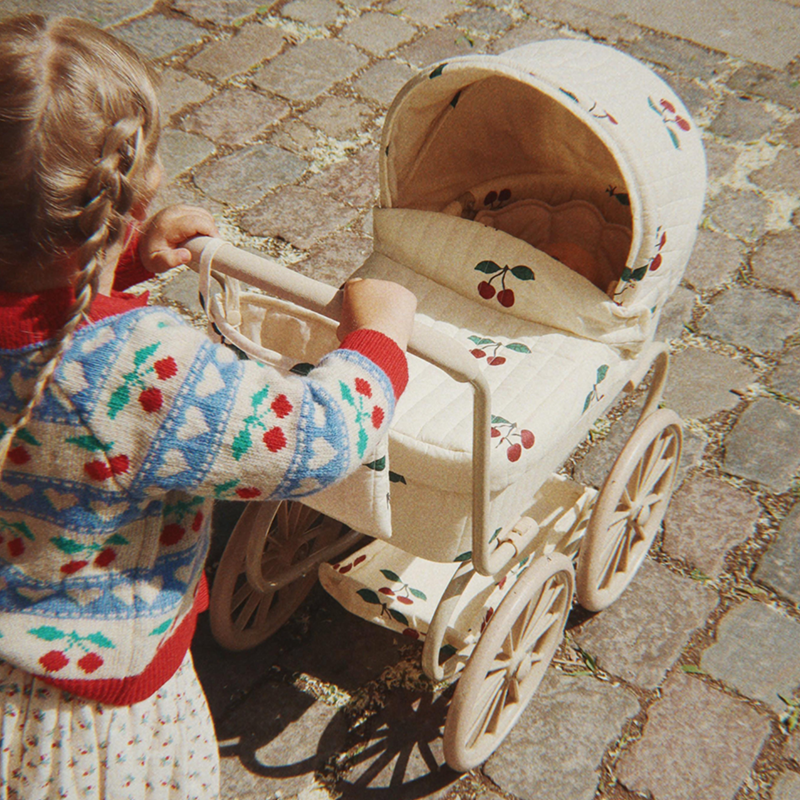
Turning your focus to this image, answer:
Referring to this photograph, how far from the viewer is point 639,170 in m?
1.63

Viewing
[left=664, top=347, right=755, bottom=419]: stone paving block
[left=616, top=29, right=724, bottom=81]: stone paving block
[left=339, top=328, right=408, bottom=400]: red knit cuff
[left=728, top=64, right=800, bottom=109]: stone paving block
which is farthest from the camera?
[left=616, top=29, right=724, bottom=81]: stone paving block

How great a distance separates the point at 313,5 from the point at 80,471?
3899 mm

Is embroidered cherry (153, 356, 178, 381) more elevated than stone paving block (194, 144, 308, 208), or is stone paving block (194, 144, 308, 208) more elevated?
embroidered cherry (153, 356, 178, 381)

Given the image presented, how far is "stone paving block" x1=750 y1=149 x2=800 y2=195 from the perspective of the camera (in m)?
3.59

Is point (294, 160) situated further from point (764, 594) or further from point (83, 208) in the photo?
point (83, 208)

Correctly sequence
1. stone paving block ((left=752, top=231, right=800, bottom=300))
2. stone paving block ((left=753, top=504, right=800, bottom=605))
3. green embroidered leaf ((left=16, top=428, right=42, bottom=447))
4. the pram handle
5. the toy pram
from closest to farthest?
green embroidered leaf ((left=16, top=428, right=42, bottom=447)), the pram handle, the toy pram, stone paving block ((left=753, top=504, right=800, bottom=605)), stone paving block ((left=752, top=231, right=800, bottom=300))

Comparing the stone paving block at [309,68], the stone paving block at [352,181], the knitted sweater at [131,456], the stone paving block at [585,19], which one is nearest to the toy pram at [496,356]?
the knitted sweater at [131,456]

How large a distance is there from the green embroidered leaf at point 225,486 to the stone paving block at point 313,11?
12.1ft

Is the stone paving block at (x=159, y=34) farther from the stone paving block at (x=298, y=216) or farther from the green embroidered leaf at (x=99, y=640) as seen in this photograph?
the green embroidered leaf at (x=99, y=640)

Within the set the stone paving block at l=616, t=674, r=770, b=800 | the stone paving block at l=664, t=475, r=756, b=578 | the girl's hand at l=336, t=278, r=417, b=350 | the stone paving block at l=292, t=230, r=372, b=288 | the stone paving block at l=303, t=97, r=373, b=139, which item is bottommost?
the stone paving block at l=616, t=674, r=770, b=800

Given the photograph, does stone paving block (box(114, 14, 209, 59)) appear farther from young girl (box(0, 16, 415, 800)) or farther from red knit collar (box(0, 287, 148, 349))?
red knit collar (box(0, 287, 148, 349))

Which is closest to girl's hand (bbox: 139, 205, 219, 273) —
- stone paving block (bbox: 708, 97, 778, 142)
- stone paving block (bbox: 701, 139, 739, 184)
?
stone paving block (bbox: 701, 139, 739, 184)

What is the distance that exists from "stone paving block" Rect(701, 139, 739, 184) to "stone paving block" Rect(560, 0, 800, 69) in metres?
0.81

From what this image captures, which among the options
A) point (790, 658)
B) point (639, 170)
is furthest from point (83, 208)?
point (790, 658)
